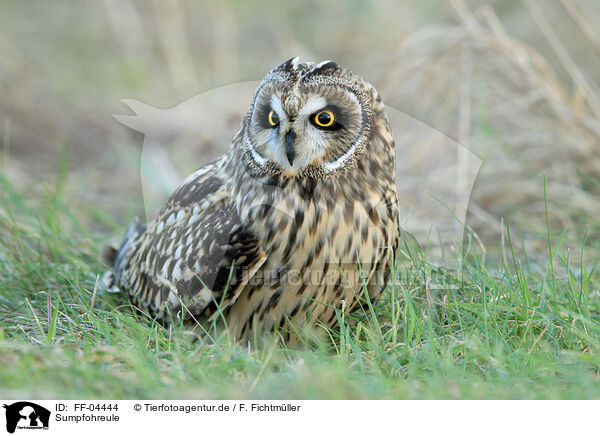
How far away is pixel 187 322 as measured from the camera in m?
2.97

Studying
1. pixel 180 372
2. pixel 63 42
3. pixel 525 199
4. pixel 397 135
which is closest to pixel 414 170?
pixel 525 199

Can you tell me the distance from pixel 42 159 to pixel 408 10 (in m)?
4.06

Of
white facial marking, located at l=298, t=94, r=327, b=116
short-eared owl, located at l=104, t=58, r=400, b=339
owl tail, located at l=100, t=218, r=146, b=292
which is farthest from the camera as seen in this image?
owl tail, located at l=100, t=218, r=146, b=292

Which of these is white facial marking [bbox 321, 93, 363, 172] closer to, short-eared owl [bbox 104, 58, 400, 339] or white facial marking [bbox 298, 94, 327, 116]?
short-eared owl [bbox 104, 58, 400, 339]

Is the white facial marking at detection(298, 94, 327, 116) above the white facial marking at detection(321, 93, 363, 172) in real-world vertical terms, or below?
above

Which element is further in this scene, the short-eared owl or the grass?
the short-eared owl

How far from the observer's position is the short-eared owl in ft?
8.52
